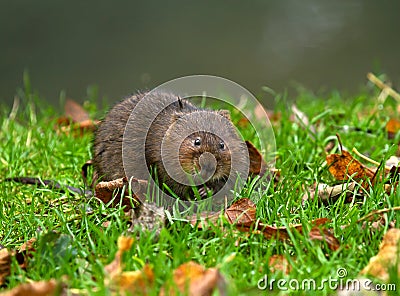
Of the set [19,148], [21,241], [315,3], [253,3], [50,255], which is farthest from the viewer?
[253,3]

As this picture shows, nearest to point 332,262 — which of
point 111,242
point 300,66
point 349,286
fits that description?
point 349,286

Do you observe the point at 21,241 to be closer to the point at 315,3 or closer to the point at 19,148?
the point at 19,148

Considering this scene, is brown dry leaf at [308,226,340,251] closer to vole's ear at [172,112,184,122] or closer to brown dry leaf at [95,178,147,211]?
brown dry leaf at [95,178,147,211]

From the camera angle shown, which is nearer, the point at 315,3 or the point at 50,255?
the point at 50,255

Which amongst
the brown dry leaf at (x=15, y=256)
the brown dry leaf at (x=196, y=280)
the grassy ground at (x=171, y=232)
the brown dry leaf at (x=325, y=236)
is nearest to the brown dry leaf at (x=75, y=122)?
the grassy ground at (x=171, y=232)

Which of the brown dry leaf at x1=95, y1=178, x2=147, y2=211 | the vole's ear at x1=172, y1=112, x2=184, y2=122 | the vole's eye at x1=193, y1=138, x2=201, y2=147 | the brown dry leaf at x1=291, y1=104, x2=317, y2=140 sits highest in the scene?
the vole's ear at x1=172, y1=112, x2=184, y2=122

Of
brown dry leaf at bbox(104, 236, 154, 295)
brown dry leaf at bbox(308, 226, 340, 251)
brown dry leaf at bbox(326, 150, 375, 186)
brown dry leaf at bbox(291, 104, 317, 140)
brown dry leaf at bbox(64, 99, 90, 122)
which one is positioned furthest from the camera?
brown dry leaf at bbox(64, 99, 90, 122)

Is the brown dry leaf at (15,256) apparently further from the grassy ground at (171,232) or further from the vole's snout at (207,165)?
the vole's snout at (207,165)

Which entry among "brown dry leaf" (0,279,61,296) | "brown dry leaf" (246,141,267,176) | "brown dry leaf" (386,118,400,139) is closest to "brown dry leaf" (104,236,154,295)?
"brown dry leaf" (0,279,61,296)
